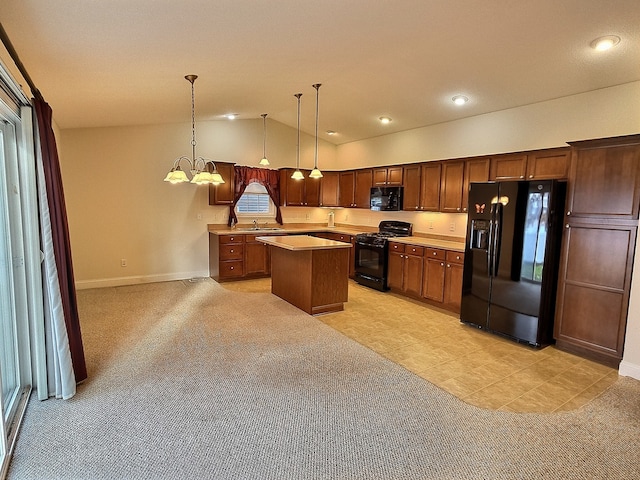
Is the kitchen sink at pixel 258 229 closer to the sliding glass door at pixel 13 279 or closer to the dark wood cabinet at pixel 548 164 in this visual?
the sliding glass door at pixel 13 279

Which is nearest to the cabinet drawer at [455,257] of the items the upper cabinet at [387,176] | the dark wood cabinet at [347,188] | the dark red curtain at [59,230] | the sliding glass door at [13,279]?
the upper cabinet at [387,176]

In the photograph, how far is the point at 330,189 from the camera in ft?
24.5

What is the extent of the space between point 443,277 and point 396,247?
38.1 inches

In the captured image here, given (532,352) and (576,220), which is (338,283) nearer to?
(532,352)

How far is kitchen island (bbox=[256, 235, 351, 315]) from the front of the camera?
461 centimetres

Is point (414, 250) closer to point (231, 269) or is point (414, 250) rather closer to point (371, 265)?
point (371, 265)

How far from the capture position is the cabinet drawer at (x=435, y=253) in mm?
4919

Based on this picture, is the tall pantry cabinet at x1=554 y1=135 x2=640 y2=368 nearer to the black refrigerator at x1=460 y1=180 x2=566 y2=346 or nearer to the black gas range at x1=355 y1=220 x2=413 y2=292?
the black refrigerator at x1=460 y1=180 x2=566 y2=346

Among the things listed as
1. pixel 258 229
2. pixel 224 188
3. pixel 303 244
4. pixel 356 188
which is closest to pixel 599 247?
pixel 303 244

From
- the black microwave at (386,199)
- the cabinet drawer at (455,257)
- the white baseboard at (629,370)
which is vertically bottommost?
the white baseboard at (629,370)

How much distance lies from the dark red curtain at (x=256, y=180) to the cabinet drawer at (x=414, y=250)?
9.32 feet

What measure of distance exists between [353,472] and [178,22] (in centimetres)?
294

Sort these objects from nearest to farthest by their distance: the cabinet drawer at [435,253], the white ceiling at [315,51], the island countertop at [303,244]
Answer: the white ceiling at [315,51] → the island countertop at [303,244] → the cabinet drawer at [435,253]

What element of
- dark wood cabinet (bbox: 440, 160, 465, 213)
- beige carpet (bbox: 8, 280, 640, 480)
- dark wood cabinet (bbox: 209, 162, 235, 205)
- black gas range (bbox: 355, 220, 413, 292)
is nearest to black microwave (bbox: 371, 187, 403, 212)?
black gas range (bbox: 355, 220, 413, 292)
